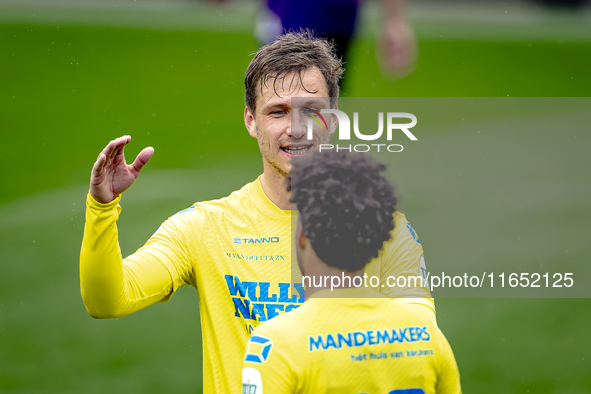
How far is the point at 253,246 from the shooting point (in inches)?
83.9

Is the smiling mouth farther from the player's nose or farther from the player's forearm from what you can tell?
the player's forearm

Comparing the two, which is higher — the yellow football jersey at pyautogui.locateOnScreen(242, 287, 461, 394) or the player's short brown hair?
the player's short brown hair

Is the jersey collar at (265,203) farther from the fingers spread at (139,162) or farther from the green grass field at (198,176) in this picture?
the green grass field at (198,176)

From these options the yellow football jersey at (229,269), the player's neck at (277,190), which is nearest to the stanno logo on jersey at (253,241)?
the yellow football jersey at (229,269)

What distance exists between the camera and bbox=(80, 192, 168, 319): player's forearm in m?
1.76

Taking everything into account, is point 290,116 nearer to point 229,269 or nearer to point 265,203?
point 265,203

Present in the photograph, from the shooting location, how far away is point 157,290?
79.7 inches

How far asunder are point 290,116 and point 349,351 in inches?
36.3

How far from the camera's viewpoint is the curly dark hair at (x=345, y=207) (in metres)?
1.53

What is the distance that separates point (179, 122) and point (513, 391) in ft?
25.7

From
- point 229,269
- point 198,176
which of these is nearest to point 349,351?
point 229,269

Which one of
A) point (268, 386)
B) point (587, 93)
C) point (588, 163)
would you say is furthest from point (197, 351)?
point (587, 93)

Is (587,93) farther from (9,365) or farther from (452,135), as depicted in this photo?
(9,365)

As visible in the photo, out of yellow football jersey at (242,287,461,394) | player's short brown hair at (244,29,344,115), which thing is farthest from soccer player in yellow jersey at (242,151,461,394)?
player's short brown hair at (244,29,344,115)
